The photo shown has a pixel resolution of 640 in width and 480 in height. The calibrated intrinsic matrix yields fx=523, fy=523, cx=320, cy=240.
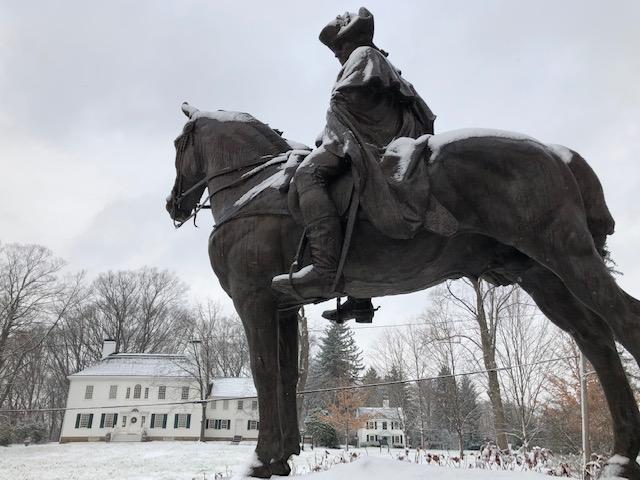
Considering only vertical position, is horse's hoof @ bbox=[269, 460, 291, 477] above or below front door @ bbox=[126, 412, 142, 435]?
below

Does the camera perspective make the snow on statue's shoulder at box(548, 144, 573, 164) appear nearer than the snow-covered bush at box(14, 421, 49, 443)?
Yes

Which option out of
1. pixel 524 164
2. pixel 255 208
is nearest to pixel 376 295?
pixel 255 208

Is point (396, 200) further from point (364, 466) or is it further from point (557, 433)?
point (557, 433)

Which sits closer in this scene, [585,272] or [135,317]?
[585,272]

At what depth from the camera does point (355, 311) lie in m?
4.64

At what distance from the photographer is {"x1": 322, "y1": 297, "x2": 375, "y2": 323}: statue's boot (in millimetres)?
4629

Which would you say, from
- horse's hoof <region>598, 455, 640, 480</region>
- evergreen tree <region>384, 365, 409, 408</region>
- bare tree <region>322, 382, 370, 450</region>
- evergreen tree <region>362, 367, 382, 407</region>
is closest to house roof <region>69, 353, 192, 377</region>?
bare tree <region>322, 382, 370, 450</region>

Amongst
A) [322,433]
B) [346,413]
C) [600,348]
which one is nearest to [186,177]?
[600,348]

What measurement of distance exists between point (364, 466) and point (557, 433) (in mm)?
28483

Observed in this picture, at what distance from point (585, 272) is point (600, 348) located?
0.86 metres

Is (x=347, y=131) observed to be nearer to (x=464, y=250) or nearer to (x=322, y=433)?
(x=464, y=250)

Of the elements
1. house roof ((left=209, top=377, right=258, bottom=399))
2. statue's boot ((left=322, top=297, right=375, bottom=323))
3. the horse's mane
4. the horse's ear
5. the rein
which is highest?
house roof ((left=209, top=377, right=258, bottom=399))

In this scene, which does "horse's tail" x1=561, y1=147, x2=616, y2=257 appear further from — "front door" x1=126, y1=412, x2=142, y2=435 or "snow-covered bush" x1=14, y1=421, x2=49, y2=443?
"front door" x1=126, y1=412, x2=142, y2=435

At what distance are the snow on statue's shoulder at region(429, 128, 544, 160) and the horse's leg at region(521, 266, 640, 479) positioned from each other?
97 centimetres
